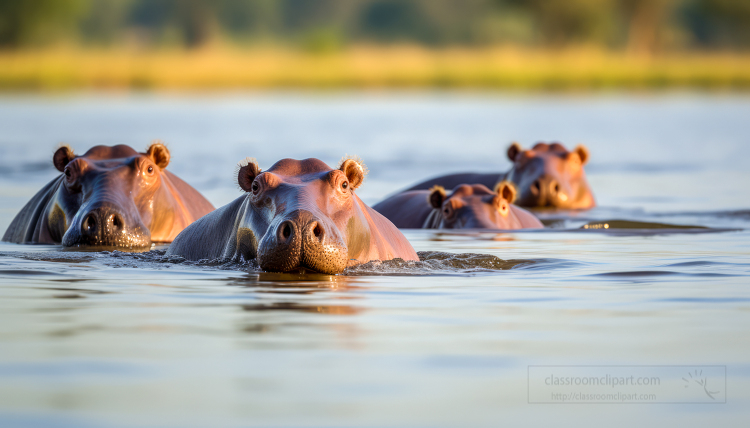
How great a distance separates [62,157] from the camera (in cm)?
920

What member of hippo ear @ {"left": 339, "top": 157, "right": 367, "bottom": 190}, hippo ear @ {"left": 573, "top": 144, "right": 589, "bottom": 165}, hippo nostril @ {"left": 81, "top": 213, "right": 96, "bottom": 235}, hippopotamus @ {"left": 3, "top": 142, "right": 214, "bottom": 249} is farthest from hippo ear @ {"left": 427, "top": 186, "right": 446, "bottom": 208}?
hippo ear @ {"left": 339, "top": 157, "right": 367, "bottom": 190}

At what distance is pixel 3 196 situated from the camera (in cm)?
1475

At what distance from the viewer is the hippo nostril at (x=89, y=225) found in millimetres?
8273

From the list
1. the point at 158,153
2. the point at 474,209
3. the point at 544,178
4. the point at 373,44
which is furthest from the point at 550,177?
the point at 373,44

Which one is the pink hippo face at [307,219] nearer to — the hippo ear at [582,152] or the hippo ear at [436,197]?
the hippo ear at [436,197]

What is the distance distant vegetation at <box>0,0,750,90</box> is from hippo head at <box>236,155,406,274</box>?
4173cm

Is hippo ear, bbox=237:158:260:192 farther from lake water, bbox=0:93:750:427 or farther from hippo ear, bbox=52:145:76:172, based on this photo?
hippo ear, bbox=52:145:76:172

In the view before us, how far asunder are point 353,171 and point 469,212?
427 centimetres

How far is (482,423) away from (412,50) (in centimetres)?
4898

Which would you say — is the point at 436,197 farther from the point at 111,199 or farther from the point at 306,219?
the point at 306,219

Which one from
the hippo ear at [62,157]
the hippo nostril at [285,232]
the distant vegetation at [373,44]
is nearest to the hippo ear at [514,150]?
the hippo ear at [62,157]

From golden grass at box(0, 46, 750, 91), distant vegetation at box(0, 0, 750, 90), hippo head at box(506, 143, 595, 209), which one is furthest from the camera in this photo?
distant vegetation at box(0, 0, 750, 90)

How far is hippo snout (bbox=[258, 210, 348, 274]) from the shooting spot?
653 cm

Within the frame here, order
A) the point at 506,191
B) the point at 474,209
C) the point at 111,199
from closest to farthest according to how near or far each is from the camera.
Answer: the point at 111,199
the point at 506,191
the point at 474,209
